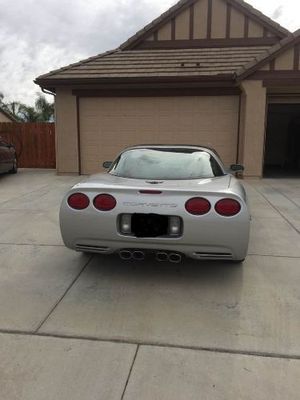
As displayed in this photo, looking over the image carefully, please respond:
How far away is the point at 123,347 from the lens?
282cm

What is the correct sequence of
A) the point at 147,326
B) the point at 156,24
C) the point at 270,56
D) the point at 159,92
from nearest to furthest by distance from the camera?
1. the point at 147,326
2. the point at 270,56
3. the point at 159,92
4. the point at 156,24

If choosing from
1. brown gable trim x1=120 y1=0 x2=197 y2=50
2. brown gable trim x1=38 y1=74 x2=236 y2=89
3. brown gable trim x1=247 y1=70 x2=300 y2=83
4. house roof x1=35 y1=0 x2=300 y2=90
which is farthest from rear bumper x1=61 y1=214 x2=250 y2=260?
brown gable trim x1=120 y1=0 x2=197 y2=50

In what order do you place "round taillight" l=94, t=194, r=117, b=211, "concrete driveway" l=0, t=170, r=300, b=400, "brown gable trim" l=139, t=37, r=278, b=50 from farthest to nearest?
"brown gable trim" l=139, t=37, r=278, b=50
"round taillight" l=94, t=194, r=117, b=211
"concrete driveway" l=0, t=170, r=300, b=400

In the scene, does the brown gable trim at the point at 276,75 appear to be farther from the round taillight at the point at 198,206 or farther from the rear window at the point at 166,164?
the round taillight at the point at 198,206

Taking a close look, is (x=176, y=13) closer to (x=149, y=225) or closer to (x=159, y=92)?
(x=159, y=92)

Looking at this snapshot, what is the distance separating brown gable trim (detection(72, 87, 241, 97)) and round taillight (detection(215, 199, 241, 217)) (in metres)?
9.24

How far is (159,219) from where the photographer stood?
374 centimetres

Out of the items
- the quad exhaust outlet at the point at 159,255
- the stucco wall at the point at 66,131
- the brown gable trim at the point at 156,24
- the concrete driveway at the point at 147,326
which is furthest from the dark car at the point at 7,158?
the quad exhaust outlet at the point at 159,255

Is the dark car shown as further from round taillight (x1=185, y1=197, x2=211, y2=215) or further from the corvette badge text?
round taillight (x1=185, y1=197, x2=211, y2=215)

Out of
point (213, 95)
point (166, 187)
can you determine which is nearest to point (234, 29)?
point (213, 95)

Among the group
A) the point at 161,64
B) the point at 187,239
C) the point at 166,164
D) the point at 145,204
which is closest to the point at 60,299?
the point at 145,204

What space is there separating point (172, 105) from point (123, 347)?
413 inches

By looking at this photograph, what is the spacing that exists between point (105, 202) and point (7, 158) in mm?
9825

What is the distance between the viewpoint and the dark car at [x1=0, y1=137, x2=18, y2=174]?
1212cm
